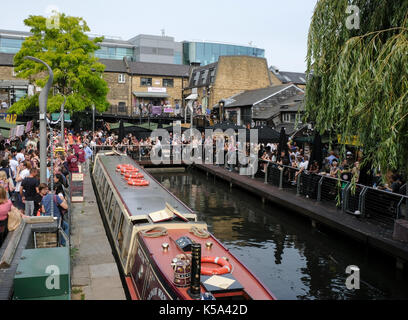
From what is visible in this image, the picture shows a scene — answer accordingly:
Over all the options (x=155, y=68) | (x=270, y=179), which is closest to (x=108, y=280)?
(x=270, y=179)

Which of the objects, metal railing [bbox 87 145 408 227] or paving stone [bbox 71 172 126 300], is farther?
metal railing [bbox 87 145 408 227]

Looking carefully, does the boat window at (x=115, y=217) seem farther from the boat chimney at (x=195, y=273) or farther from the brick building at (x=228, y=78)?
the brick building at (x=228, y=78)

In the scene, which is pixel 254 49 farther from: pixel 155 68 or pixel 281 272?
pixel 281 272

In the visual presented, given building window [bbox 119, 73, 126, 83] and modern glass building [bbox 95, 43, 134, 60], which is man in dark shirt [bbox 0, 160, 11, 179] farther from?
modern glass building [bbox 95, 43, 134, 60]

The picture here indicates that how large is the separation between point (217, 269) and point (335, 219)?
764 cm

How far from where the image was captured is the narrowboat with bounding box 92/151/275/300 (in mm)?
5406

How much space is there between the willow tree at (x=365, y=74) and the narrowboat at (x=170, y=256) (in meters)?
3.95

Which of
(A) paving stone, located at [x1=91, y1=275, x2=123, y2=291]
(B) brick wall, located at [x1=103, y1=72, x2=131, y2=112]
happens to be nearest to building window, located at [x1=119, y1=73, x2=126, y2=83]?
(B) brick wall, located at [x1=103, y1=72, x2=131, y2=112]

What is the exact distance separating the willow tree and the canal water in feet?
10.2

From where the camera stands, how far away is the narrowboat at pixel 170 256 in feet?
17.7

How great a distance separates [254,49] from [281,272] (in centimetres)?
9144

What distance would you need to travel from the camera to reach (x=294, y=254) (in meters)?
11.8
